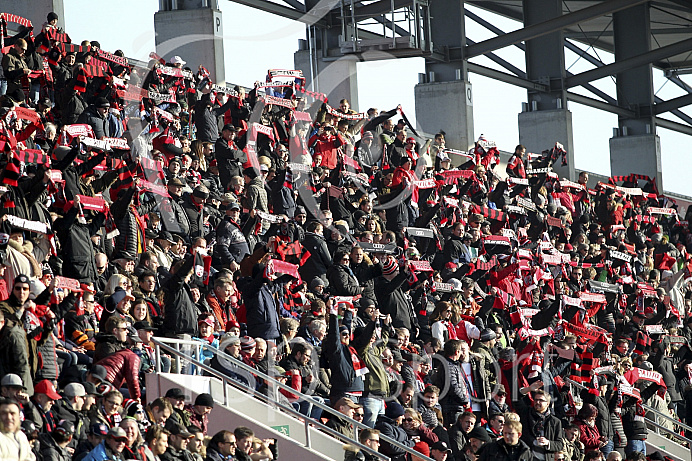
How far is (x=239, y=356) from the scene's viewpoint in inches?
440

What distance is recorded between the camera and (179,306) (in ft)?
35.9

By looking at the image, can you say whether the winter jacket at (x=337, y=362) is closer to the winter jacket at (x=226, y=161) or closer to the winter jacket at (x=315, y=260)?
the winter jacket at (x=315, y=260)

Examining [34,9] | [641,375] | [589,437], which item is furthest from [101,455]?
[34,9]

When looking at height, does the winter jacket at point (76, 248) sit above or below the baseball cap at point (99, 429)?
above

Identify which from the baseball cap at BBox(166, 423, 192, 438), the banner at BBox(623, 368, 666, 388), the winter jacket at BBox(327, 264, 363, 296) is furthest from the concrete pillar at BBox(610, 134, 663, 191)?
the baseball cap at BBox(166, 423, 192, 438)

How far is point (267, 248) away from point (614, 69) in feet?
68.7

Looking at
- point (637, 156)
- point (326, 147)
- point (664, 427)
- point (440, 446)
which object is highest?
point (637, 156)

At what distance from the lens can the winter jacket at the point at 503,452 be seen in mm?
11094

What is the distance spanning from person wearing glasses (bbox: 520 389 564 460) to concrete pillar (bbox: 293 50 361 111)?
13.4m

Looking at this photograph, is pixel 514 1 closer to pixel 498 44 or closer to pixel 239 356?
pixel 498 44

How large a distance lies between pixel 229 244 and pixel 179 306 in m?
2.45

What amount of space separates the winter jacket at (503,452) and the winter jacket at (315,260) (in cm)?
356

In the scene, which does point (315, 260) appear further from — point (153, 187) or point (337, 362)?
point (337, 362)

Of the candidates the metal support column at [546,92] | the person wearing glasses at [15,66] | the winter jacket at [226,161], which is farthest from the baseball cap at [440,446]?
the metal support column at [546,92]
